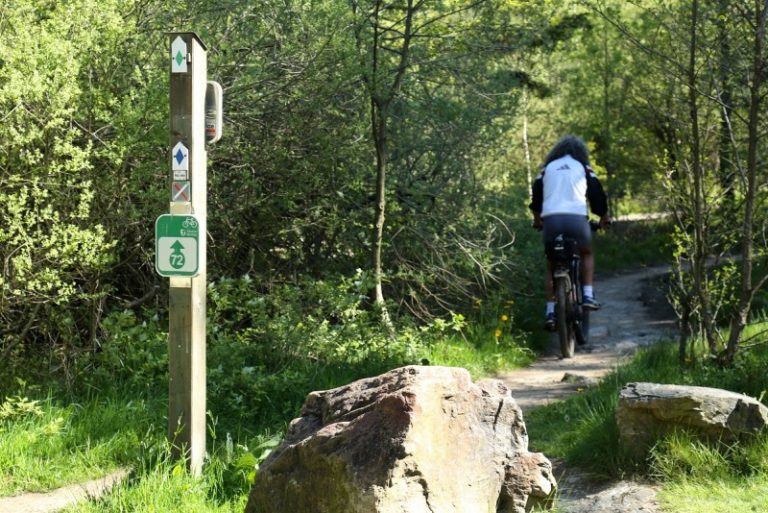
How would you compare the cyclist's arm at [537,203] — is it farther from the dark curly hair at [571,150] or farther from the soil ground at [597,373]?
the soil ground at [597,373]

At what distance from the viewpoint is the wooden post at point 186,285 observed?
5.50 m

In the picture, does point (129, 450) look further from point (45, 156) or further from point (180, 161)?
point (45, 156)

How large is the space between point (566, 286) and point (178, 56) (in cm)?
541

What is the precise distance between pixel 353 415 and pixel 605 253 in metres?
14.0

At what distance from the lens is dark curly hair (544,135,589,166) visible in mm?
10461

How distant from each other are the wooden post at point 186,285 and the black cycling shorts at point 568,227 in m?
5.22

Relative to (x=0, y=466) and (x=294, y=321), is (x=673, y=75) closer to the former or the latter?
(x=294, y=321)

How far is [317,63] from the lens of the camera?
8.68 metres

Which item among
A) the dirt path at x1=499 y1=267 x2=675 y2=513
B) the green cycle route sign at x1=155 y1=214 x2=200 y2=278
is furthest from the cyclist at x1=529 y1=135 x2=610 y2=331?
the green cycle route sign at x1=155 y1=214 x2=200 y2=278

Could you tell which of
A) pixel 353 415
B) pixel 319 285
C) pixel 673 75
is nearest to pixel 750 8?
pixel 673 75

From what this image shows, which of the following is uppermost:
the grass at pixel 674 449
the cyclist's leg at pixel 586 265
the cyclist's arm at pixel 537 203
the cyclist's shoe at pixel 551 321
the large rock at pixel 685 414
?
the cyclist's arm at pixel 537 203

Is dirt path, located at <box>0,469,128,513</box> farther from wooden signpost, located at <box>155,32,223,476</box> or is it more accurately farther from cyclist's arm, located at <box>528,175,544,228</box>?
cyclist's arm, located at <box>528,175,544,228</box>

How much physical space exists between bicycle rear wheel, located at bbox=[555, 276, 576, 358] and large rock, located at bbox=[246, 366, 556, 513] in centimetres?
492

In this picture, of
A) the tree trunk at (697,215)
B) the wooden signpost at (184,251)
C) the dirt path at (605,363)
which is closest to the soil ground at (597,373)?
the dirt path at (605,363)
